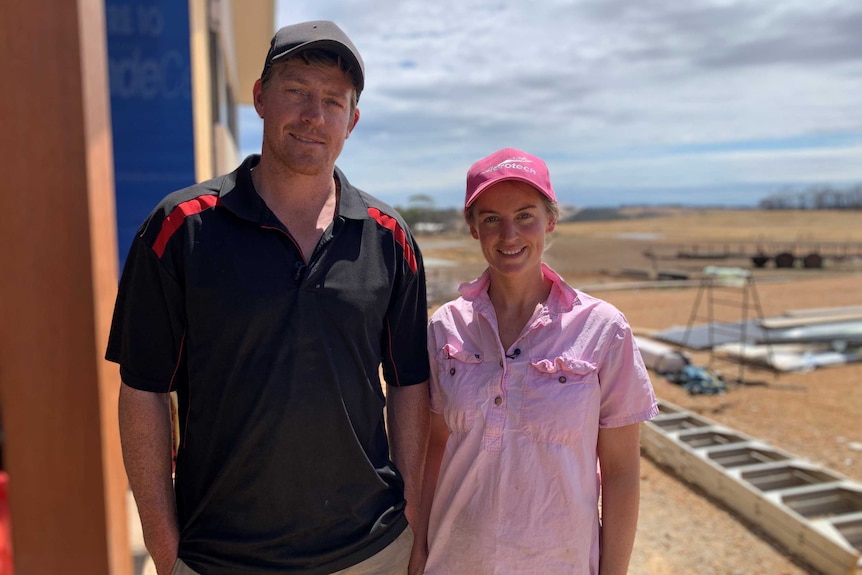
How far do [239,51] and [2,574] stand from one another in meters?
13.9

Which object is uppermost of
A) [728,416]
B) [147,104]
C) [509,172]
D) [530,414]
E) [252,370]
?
[147,104]

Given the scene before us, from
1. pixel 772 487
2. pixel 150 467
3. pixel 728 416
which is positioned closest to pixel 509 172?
pixel 150 467

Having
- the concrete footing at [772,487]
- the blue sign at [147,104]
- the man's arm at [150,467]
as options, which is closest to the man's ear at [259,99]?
the man's arm at [150,467]

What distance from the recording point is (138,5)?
3.98 meters

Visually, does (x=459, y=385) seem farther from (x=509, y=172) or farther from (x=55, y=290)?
(x=55, y=290)

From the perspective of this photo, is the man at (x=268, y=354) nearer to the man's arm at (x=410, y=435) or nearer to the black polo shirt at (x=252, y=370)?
the black polo shirt at (x=252, y=370)

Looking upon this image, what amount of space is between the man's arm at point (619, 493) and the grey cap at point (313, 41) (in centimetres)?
126

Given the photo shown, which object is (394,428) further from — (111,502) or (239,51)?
(239,51)

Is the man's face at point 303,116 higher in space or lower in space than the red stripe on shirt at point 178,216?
higher

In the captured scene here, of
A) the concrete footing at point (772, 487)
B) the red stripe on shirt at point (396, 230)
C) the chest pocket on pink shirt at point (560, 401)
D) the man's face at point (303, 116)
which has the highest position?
the man's face at point (303, 116)

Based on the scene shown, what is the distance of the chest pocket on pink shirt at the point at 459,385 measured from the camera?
6.14 feet

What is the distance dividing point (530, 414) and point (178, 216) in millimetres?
1057

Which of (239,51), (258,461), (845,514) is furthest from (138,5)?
(239,51)

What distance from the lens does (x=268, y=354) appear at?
1.67 metres
